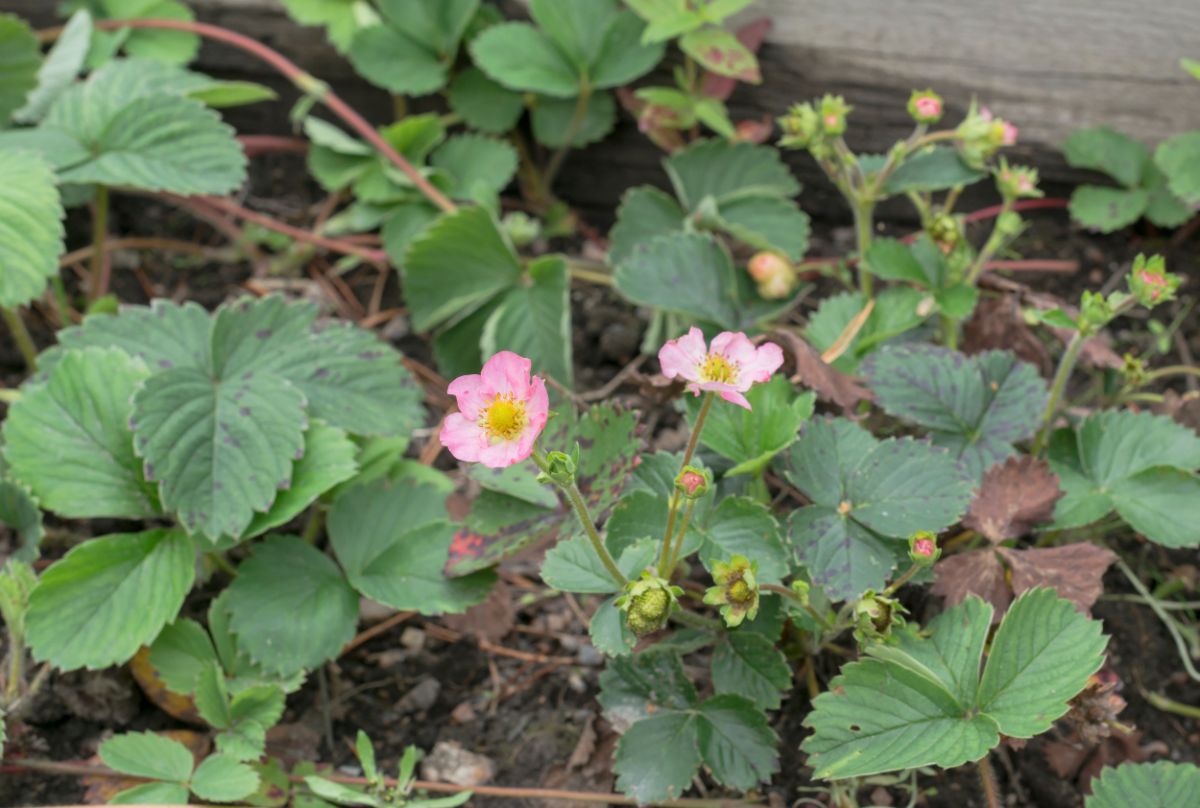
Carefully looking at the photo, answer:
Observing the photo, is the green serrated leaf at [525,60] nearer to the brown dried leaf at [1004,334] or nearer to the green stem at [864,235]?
the green stem at [864,235]

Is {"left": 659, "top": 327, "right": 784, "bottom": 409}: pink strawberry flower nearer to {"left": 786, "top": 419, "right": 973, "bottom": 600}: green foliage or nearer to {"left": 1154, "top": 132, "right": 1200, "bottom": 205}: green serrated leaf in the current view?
{"left": 786, "top": 419, "right": 973, "bottom": 600}: green foliage

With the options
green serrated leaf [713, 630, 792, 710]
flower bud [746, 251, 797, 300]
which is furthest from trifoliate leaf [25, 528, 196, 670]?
flower bud [746, 251, 797, 300]

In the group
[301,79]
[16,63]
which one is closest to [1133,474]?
[301,79]

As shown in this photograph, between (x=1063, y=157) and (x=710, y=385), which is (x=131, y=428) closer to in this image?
(x=710, y=385)

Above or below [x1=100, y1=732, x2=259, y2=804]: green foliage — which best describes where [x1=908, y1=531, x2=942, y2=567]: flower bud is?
above

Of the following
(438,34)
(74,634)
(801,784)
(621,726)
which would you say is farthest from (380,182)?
(801,784)

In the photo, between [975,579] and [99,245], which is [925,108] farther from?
[99,245]
